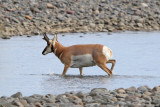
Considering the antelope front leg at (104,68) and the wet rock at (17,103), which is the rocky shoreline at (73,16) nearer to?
the antelope front leg at (104,68)

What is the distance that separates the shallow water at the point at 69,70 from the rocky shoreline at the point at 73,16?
2032 mm

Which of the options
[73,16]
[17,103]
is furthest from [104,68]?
[73,16]

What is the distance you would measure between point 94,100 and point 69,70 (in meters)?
6.10

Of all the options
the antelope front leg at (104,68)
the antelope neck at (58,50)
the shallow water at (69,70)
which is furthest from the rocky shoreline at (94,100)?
the antelope neck at (58,50)

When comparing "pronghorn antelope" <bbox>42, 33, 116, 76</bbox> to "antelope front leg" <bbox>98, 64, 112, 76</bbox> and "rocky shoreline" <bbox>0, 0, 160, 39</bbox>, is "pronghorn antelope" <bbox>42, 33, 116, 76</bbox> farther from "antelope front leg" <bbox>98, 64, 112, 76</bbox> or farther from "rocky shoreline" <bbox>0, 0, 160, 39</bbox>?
"rocky shoreline" <bbox>0, 0, 160, 39</bbox>

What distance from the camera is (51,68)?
17188 millimetres

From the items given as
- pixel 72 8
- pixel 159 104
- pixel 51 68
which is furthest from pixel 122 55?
pixel 72 8

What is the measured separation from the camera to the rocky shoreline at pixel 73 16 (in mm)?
27797

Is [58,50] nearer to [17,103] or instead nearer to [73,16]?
[17,103]

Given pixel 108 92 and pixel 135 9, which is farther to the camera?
pixel 135 9

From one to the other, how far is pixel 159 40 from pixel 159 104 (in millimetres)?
15128

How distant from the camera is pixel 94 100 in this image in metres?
10.9

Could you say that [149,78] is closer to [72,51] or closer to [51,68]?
[72,51]

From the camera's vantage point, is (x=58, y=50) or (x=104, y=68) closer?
(x=104, y=68)
